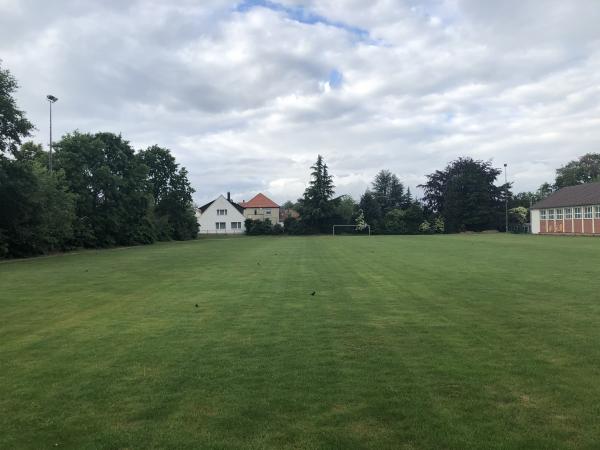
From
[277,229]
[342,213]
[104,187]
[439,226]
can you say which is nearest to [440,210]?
[439,226]

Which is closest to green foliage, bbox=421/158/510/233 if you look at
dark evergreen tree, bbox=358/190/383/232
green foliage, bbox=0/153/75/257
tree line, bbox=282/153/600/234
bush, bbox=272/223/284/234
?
tree line, bbox=282/153/600/234

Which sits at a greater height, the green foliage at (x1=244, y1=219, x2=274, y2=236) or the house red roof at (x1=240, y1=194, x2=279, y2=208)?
the house red roof at (x1=240, y1=194, x2=279, y2=208)

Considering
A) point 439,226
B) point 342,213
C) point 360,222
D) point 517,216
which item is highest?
point 342,213

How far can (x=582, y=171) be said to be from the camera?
100375mm

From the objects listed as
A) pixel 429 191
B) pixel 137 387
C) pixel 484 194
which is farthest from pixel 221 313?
pixel 429 191

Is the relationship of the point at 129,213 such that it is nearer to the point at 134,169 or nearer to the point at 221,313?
the point at 134,169

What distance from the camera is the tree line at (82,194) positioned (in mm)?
30938

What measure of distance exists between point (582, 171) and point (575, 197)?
39.3 m

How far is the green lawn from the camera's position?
→ 4.20 m

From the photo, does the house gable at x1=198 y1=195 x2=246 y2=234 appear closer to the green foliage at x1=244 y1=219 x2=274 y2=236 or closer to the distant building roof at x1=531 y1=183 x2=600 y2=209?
the green foliage at x1=244 y1=219 x2=274 y2=236

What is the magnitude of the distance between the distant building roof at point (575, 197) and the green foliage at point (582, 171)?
104 ft

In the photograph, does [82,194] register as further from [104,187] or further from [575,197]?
[575,197]

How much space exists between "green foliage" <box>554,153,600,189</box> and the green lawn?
101157 mm

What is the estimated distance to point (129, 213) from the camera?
53188 millimetres
